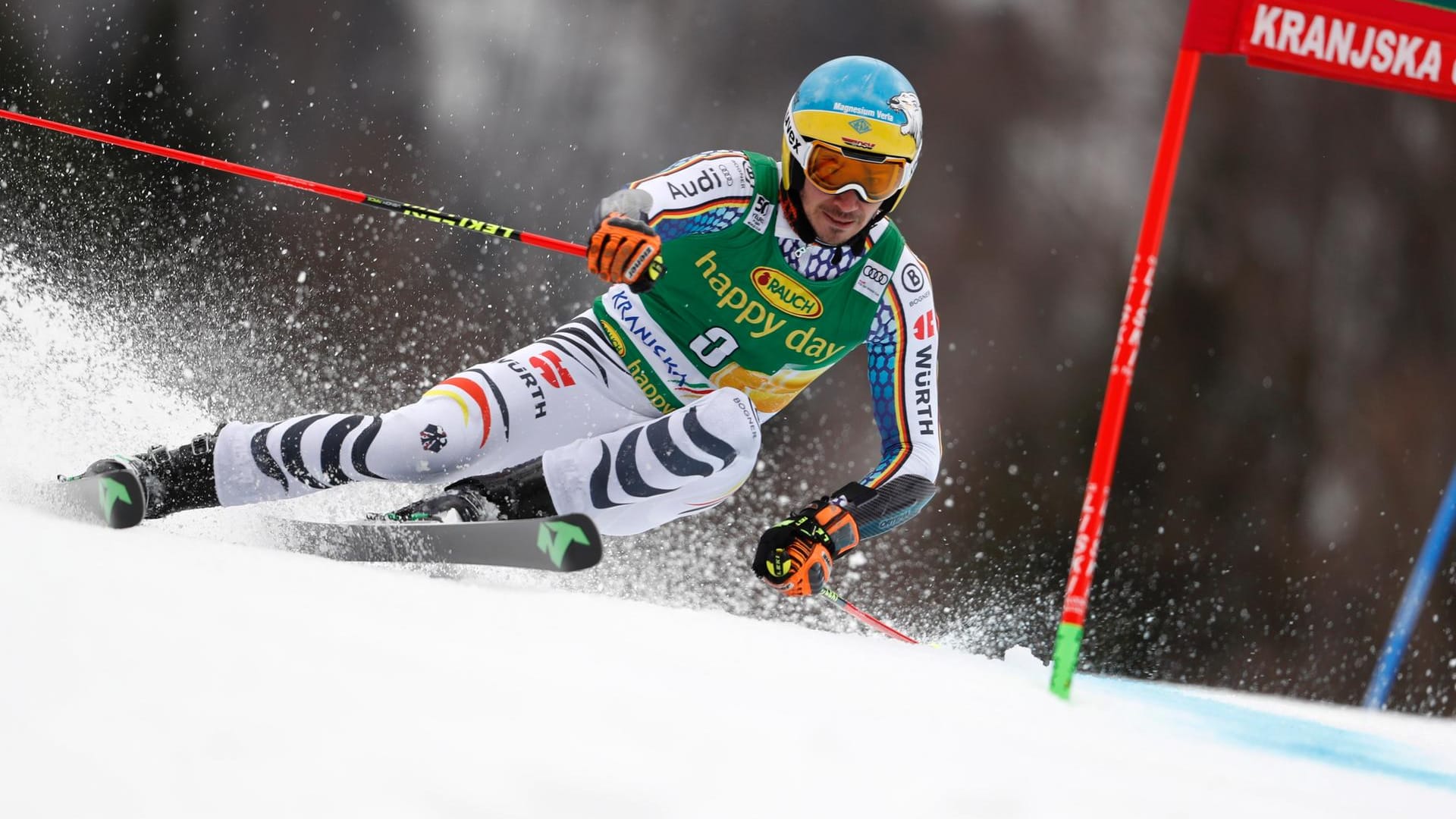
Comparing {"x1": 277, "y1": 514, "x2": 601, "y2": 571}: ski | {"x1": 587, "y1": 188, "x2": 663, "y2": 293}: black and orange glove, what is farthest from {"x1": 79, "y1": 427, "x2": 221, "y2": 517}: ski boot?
{"x1": 587, "y1": 188, "x2": 663, "y2": 293}: black and orange glove

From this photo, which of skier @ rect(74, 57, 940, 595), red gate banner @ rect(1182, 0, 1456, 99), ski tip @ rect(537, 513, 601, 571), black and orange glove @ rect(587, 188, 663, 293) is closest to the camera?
red gate banner @ rect(1182, 0, 1456, 99)

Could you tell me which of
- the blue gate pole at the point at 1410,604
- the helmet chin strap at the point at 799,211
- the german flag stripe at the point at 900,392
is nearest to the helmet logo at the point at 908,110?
the helmet chin strap at the point at 799,211

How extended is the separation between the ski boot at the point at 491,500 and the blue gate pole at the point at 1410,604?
191 inches

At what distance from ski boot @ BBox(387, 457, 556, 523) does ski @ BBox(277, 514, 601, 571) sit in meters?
0.09

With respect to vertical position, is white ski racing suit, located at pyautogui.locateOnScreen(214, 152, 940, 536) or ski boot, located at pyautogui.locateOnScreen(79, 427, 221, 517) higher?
white ski racing suit, located at pyautogui.locateOnScreen(214, 152, 940, 536)

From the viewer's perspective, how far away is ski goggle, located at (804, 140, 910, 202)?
2.70 meters

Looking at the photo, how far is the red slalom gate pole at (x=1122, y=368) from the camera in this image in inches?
75.2

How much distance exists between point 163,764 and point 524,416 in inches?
69.7

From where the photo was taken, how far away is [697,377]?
9.77 ft

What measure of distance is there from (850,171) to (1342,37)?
3.55 ft

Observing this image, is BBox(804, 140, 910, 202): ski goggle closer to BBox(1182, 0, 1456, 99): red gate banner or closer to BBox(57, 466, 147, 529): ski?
BBox(1182, 0, 1456, 99): red gate banner

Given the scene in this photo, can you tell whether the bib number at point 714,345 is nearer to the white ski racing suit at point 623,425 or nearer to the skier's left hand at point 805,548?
the white ski racing suit at point 623,425

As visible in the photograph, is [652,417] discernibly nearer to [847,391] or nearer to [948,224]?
[847,391]

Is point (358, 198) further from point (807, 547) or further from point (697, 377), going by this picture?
point (807, 547)
